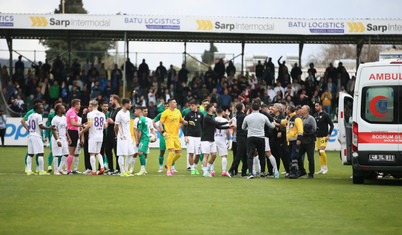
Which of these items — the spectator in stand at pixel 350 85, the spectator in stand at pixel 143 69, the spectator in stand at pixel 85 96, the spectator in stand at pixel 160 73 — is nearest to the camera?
the spectator in stand at pixel 85 96

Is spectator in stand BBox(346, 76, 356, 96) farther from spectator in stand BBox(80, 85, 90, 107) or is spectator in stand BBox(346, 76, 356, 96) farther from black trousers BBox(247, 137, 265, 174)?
black trousers BBox(247, 137, 265, 174)

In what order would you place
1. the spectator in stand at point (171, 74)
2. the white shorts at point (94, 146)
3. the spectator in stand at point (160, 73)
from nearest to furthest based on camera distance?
the white shorts at point (94, 146)
the spectator in stand at point (171, 74)
the spectator in stand at point (160, 73)

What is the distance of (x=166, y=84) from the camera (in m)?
38.7

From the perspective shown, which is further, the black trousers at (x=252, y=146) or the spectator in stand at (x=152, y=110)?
the spectator in stand at (x=152, y=110)

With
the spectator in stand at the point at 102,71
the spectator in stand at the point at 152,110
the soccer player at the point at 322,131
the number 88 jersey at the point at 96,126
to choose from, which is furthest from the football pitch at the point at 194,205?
the spectator in stand at the point at 102,71

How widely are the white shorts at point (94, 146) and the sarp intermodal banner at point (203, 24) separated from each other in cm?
1599

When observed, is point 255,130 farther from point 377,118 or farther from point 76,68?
point 76,68

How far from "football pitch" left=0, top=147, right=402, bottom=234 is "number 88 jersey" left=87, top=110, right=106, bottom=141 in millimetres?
1332

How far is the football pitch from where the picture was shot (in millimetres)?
9719

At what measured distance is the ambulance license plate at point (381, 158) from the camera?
54.2 ft

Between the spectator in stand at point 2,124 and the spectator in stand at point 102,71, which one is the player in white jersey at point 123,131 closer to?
the spectator in stand at point 2,124

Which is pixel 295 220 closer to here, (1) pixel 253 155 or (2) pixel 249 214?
(2) pixel 249 214

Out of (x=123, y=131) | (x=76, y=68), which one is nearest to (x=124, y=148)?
(x=123, y=131)

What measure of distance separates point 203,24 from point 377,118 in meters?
19.3
